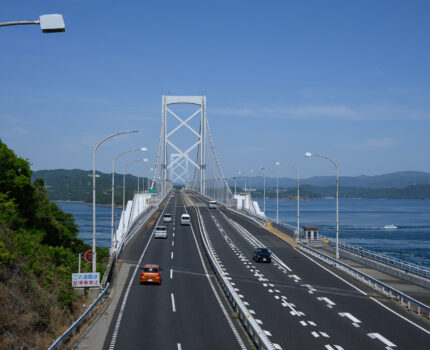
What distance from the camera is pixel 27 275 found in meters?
27.2

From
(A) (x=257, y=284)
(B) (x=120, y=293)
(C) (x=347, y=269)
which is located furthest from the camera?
(C) (x=347, y=269)

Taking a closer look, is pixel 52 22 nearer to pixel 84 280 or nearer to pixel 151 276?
pixel 84 280

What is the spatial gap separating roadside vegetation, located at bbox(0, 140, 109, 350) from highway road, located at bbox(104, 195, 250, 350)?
2.96 m

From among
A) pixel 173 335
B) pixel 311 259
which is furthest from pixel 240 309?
pixel 311 259

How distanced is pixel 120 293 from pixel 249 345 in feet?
40.8

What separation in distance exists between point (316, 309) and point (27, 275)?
587 inches

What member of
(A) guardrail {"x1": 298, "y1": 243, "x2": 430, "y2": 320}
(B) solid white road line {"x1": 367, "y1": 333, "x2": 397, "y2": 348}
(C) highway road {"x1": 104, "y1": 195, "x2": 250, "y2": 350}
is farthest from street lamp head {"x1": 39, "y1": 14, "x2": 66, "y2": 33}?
(A) guardrail {"x1": 298, "y1": 243, "x2": 430, "y2": 320}

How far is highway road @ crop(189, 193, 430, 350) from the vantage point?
757 inches

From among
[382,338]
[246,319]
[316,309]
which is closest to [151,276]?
[316,309]

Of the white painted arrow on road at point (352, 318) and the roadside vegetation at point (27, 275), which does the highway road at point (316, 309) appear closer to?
the white painted arrow on road at point (352, 318)

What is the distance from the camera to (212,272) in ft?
120

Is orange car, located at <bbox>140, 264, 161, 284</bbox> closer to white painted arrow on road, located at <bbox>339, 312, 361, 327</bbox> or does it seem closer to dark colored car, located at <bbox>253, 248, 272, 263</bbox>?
dark colored car, located at <bbox>253, 248, 272, 263</bbox>

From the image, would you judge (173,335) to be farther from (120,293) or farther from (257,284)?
(257,284)

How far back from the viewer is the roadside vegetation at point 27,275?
20969 mm
